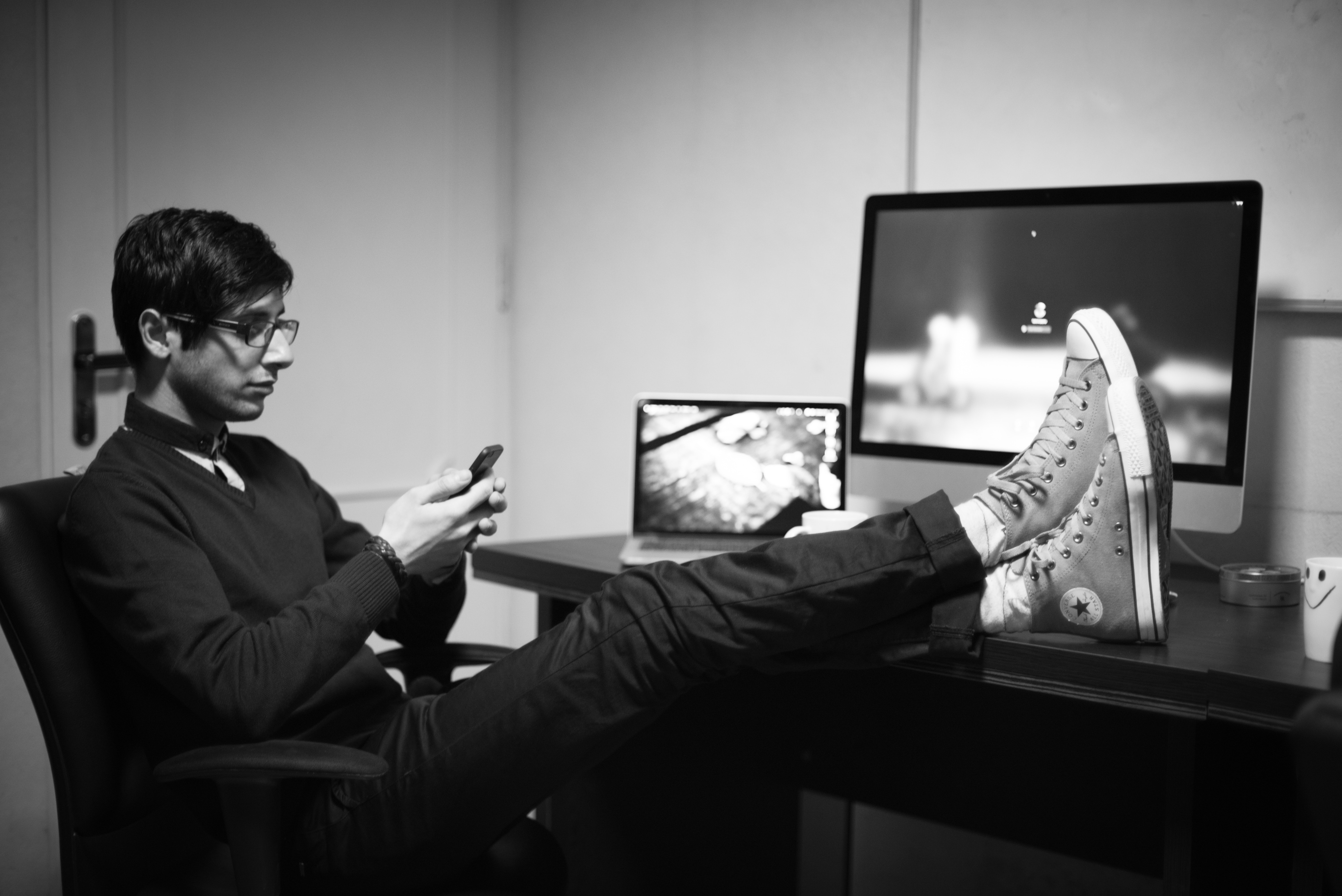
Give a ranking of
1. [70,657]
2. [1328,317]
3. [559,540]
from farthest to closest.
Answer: [559,540] → [1328,317] → [70,657]

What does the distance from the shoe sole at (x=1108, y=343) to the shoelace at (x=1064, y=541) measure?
0.12 meters

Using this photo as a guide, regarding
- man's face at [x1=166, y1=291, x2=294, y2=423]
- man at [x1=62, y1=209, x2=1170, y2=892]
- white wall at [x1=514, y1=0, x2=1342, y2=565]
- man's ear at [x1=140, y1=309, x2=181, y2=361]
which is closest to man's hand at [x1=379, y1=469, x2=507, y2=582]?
man at [x1=62, y1=209, x2=1170, y2=892]

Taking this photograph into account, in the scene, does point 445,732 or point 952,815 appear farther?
point 952,815

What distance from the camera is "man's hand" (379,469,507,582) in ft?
4.43

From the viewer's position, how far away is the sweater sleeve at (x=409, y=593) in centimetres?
160

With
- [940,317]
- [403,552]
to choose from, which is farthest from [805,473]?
[403,552]

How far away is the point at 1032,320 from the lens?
5.40 feet

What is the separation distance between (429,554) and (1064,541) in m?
0.75

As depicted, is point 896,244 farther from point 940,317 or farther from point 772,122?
point 772,122

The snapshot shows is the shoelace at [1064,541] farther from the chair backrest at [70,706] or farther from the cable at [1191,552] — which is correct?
the chair backrest at [70,706]

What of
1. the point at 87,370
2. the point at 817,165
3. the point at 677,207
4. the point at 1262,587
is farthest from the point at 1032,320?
the point at 87,370

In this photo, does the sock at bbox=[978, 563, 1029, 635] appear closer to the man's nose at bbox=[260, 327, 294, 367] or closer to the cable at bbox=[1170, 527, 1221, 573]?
the cable at bbox=[1170, 527, 1221, 573]

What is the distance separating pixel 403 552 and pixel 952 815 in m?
0.99

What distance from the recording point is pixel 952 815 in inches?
69.5
